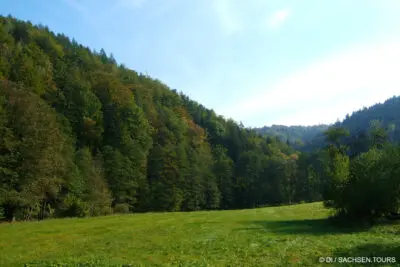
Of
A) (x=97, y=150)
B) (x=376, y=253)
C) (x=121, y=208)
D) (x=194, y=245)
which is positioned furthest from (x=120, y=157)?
(x=376, y=253)

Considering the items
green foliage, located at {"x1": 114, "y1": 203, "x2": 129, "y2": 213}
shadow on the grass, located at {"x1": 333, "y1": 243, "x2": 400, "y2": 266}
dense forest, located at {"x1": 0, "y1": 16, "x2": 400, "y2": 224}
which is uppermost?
dense forest, located at {"x1": 0, "y1": 16, "x2": 400, "y2": 224}

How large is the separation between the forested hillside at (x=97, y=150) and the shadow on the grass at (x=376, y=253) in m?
42.2

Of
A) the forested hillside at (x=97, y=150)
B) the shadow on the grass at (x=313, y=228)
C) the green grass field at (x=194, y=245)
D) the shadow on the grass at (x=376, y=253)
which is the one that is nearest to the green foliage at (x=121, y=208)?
the forested hillside at (x=97, y=150)

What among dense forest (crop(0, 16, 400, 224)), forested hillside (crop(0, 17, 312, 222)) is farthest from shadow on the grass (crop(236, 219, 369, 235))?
forested hillside (crop(0, 17, 312, 222))

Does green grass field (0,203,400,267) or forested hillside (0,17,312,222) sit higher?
forested hillside (0,17,312,222)

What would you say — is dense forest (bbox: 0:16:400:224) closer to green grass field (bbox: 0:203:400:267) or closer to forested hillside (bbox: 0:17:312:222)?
forested hillside (bbox: 0:17:312:222)

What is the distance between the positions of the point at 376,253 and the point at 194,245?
11.5 m

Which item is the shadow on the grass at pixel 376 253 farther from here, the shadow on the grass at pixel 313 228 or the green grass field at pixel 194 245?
the shadow on the grass at pixel 313 228

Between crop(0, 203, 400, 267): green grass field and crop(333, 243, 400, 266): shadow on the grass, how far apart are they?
0.17ft

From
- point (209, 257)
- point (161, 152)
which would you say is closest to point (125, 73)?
point (161, 152)

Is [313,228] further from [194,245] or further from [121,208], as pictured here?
[121,208]

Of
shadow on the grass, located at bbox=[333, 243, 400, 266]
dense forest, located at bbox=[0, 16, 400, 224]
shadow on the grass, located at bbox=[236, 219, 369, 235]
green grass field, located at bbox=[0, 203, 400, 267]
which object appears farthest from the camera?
dense forest, located at bbox=[0, 16, 400, 224]

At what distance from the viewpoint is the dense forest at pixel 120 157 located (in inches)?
1626

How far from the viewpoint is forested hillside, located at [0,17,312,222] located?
49.3 metres
